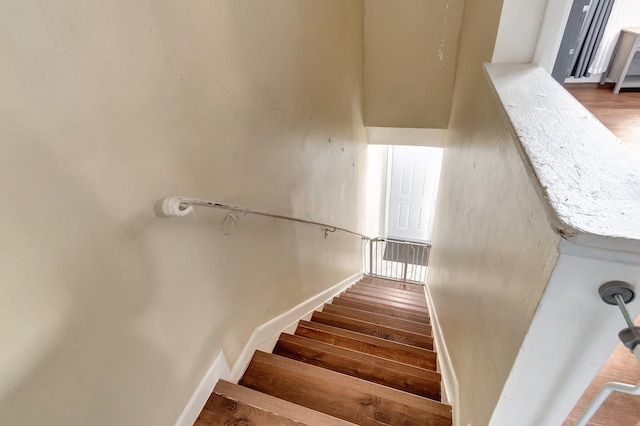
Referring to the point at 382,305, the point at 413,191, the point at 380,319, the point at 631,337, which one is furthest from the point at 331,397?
the point at 413,191

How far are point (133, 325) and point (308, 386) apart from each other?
0.83 m

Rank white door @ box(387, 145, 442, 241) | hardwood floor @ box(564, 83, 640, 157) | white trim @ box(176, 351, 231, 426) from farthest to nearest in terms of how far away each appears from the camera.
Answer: white door @ box(387, 145, 442, 241), hardwood floor @ box(564, 83, 640, 157), white trim @ box(176, 351, 231, 426)

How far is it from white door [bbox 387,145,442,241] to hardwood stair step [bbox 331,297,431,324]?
2.52 metres

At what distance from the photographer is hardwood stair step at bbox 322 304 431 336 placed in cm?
227

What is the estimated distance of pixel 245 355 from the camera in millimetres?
1372

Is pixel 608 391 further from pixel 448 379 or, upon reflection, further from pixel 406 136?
pixel 406 136

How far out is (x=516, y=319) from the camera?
1.93 feet

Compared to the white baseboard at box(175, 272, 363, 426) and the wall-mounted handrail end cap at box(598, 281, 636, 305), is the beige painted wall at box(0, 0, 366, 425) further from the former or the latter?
the wall-mounted handrail end cap at box(598, 281, 636, 305)

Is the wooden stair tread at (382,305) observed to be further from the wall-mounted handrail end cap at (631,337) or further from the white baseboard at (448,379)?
the wall-mounted handrail end cap at (631,337)

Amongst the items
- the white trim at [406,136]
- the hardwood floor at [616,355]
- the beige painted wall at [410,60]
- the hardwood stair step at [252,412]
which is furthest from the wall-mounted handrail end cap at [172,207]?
the white trim at [406,136]

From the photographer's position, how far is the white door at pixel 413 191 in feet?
15.4

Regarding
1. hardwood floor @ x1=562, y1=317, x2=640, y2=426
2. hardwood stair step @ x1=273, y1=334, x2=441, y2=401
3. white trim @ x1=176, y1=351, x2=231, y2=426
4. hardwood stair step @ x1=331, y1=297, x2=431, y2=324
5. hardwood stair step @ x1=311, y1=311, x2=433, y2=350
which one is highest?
hardwood floor @ x1=562, y1=317, x2=640, y2=426

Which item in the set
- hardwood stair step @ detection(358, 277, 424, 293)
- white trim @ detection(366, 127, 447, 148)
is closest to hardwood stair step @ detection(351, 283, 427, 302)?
hardwood stair step @ detection(358, 277, 424, 293)

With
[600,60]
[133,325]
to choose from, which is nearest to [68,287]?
[133,325]
